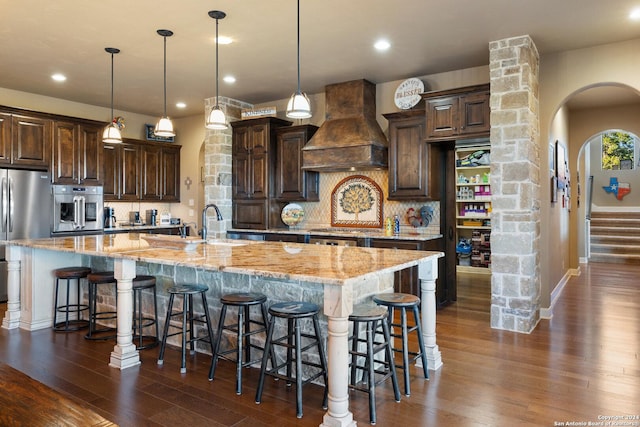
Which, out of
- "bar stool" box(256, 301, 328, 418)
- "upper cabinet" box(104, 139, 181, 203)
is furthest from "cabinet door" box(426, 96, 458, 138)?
"upper cabinet" box(104, 139, 181, 203)

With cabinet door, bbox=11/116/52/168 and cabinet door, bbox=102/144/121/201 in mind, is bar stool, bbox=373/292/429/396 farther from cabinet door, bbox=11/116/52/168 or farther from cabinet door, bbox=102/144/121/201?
cabinet door, bbox=102/144/121/201

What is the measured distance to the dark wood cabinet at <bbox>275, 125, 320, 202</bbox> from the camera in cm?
628

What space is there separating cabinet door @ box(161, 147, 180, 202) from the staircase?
873cm

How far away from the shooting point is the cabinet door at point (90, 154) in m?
6.52

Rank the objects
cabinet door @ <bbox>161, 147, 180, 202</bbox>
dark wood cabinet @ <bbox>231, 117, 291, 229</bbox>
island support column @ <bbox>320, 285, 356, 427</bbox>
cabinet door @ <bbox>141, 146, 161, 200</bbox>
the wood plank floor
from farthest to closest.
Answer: cabinet door @ <bbox>161, 147, 180, 202</bbox> < cabinet door @ <bbox>141, 146, 161, 200</bbox> < dark wood cabinet @ <bbox>231, 117, 291, 229</bbox> < the wood plank floor < island support column @ <bbox>320, 285, 356, 427</bbox>

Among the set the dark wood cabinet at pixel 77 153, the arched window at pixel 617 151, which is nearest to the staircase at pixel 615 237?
the arched window at pixel 617 151

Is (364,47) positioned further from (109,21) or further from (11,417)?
(11,417)

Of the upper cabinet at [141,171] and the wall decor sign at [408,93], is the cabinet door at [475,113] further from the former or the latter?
the upper cabinet at [141,171]

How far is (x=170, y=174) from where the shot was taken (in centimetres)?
819

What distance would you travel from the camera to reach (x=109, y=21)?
400cm

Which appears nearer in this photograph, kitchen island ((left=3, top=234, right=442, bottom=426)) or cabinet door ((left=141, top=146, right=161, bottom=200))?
kitchen island ((left=3, top=234, right=442, bottom=426))

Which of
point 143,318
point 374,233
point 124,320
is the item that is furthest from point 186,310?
point 374,233

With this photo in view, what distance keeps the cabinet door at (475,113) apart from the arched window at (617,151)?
374 inches

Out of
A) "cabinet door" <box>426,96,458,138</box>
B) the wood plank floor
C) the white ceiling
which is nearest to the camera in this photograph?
the wood plank floor
